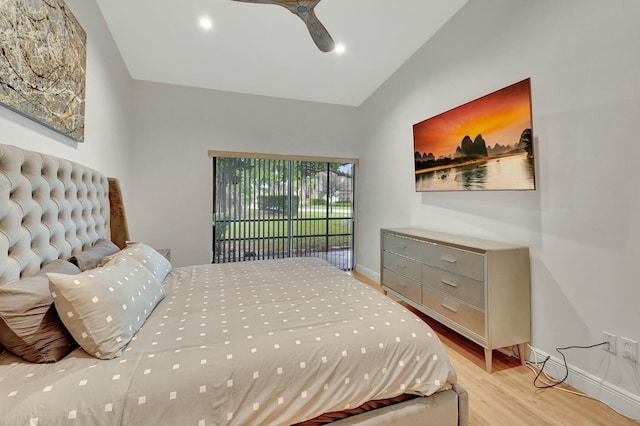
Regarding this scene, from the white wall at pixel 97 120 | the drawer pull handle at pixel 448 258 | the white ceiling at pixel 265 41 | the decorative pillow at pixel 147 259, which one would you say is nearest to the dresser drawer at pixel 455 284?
the drawer pull handle at pixel 448 258

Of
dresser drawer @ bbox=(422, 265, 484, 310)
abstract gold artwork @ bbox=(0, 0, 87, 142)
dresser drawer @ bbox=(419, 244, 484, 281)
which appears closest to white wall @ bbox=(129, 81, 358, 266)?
abstract gold artwork @ bbox=(0, 0, 87, 142)

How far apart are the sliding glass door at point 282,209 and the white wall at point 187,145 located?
0.20 meters

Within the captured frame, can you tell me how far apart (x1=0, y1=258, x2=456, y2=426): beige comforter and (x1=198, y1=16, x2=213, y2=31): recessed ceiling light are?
2.54 meters

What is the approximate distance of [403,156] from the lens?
137 inches

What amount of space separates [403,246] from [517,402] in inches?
57.6

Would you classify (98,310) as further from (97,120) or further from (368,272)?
(368,272)

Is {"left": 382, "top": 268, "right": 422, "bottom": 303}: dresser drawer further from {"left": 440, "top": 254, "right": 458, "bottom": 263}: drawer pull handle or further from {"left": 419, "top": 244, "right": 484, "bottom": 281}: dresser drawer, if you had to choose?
{"left": 440, "top": 254, "right": 458, "bottom": 263}: drawer pull handle

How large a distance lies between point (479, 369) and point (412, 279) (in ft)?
2.92

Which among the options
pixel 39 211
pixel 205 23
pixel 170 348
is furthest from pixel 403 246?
pixel 205 23

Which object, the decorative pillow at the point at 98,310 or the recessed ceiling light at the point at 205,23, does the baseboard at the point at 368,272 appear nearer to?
the decorative pillow at the point at 98,310

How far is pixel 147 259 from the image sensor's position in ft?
6.00

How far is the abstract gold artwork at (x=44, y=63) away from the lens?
1271 millimetres

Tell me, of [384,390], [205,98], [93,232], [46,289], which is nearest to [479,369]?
[384,390]

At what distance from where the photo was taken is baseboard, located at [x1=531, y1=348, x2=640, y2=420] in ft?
5.02
